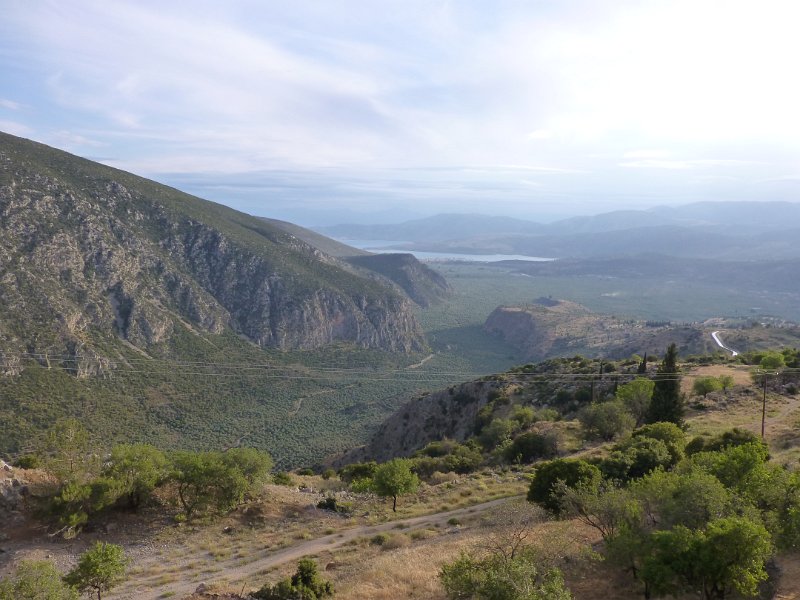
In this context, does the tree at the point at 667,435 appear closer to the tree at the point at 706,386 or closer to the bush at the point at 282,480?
the tree at the point at 706,386

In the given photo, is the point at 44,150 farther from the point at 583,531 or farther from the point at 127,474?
the point at 583,531

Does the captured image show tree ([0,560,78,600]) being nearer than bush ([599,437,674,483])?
Yes

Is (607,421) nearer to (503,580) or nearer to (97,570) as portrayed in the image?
(503,580)

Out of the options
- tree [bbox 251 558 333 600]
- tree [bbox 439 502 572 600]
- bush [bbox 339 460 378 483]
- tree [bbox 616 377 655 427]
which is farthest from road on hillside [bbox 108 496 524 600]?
tree [bbox 616 377 655 427]

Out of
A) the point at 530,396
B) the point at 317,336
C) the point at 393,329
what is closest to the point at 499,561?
the point at 530,396

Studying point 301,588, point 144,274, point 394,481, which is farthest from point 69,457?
point 144,274

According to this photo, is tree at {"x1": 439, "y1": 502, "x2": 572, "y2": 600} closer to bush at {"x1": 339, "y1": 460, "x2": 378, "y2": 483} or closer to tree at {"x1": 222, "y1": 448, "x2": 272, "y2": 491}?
tree at {"x1": 222, "y1": 448, "x2": 272, "y2": 491}

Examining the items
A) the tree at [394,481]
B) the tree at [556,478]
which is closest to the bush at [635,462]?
the tree at [556,478]
